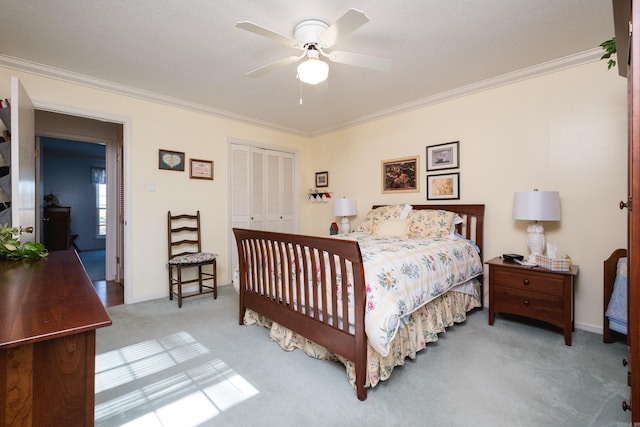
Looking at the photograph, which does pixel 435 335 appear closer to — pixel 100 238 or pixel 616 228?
pixel 616 228

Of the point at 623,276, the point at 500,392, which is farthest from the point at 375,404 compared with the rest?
the point at 623,276

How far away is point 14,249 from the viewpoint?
4.79 feet

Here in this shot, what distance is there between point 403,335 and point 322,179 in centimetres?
319

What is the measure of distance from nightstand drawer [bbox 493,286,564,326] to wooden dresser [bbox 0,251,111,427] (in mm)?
2816

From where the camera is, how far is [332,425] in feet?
4.67

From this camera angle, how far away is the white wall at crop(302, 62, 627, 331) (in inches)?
93.7

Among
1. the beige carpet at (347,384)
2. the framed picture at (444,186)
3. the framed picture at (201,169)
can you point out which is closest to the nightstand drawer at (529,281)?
the beige carpet at (347,384)

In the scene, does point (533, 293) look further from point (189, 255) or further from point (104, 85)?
point (104, 85)

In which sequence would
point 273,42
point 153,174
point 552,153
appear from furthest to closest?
point 153,174, point 552,153, point 273,42

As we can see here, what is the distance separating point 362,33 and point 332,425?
2499 mm

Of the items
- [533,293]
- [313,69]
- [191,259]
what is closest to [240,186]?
[191,259]

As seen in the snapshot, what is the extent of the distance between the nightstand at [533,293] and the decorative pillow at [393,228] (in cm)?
85

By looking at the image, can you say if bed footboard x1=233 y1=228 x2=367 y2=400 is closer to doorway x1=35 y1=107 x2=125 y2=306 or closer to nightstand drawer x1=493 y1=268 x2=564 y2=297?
nightstand drawer x1=493 y1=268 x2=564 y2=297

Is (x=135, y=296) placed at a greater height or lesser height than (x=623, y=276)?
lesser
